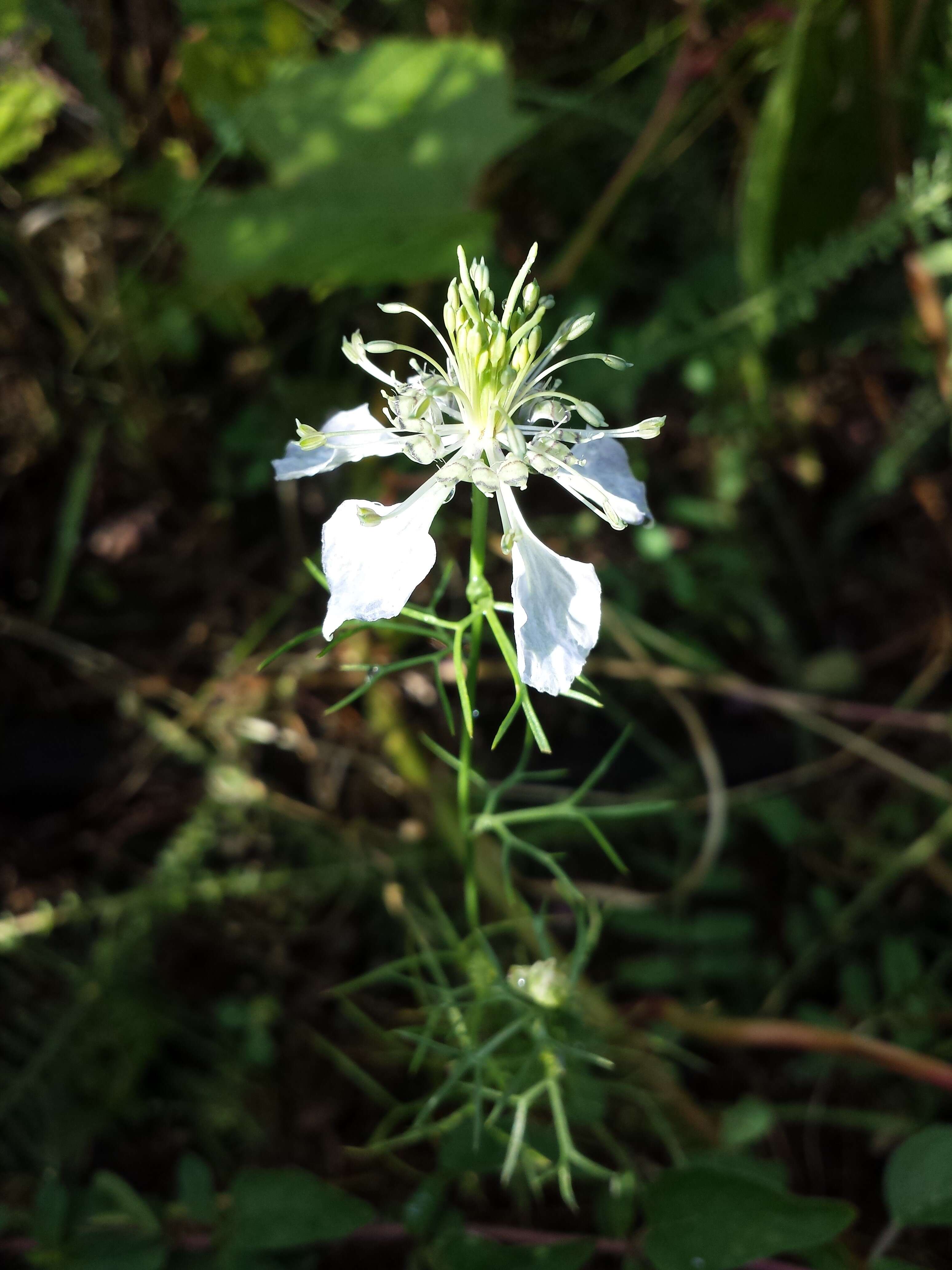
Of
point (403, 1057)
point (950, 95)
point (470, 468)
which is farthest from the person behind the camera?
point (403, 1057)

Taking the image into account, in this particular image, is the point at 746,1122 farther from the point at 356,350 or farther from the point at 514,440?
the point at 356,350

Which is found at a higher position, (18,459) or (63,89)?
(63,89)

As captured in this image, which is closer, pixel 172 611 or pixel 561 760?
pixel 561 760

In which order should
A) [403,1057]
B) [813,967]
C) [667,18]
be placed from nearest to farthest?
[403,1057] < [813,967] < [667,18]

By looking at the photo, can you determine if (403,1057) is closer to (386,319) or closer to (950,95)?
(386,319)

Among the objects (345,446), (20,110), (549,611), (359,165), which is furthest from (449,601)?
(20,110)

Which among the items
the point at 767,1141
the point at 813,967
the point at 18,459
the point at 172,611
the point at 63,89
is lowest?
the point at 767,1141

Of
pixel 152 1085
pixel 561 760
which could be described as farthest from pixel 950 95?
pixel 152 1085
